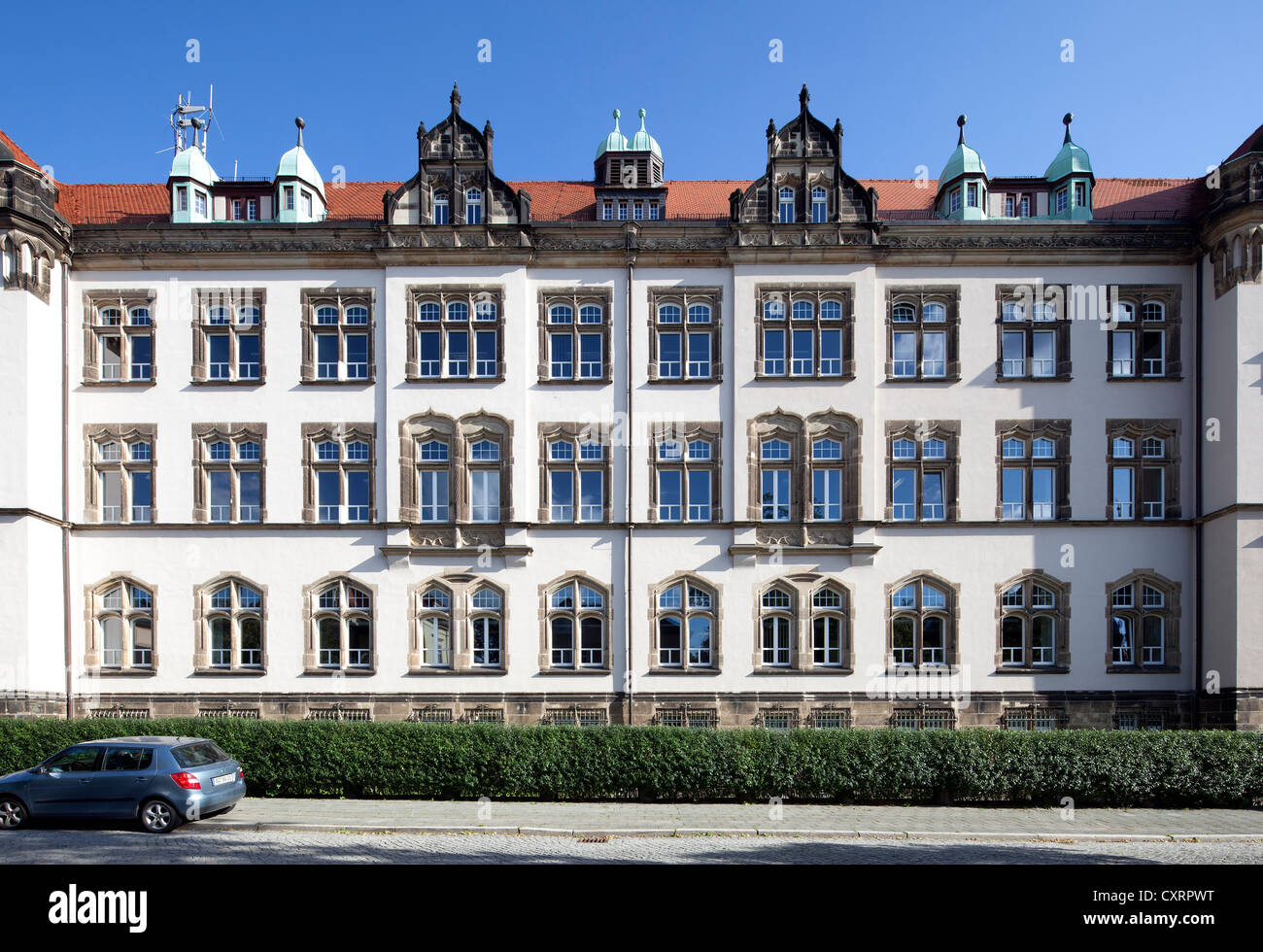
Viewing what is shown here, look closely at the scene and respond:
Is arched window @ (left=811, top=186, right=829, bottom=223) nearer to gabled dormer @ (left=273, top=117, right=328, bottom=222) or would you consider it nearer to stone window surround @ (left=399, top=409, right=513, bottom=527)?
stone window surround @ (left=399, top=409, right=513, bottom=527)

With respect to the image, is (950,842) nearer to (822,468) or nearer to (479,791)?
(479,791)

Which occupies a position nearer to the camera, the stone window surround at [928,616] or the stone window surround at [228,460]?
the stone window surround at [928,616]

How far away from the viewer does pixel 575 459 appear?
27.1 meters

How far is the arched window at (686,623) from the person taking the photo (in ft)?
87.2

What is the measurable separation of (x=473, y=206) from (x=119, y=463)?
12302mm

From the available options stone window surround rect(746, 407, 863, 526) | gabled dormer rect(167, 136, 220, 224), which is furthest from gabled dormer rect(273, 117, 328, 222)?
stone window surround rect(746, 407, 863, 526)

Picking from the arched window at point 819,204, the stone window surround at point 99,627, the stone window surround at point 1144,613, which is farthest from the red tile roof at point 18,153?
the stone window surround at point 1144,613

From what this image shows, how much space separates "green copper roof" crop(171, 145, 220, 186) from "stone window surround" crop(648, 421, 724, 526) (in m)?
15.7

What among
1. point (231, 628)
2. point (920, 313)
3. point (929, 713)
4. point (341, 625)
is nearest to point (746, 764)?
point (929, 713)

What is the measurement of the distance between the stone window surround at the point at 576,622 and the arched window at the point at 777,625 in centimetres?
426

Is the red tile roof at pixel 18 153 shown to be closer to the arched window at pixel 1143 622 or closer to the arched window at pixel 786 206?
the arched window at pixel 786 206

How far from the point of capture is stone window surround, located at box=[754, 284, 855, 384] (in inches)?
1068

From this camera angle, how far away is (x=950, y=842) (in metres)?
16.4
